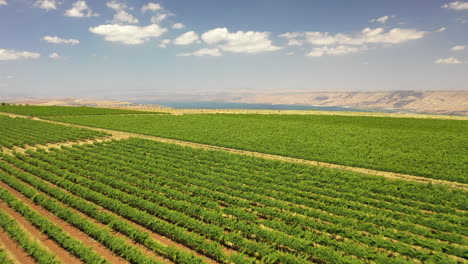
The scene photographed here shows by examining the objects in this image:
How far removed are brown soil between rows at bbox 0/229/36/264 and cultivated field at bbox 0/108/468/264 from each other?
5 cm

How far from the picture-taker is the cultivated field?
32.0ft

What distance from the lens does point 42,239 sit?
36.1 feet

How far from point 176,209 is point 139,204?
2.30 metres

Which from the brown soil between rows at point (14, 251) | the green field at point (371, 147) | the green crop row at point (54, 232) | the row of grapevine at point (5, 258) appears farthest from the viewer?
the green field at point (371, 147)

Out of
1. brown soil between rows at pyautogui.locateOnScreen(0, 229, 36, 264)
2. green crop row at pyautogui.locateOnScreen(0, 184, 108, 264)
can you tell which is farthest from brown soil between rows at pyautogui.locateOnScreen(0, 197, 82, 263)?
brown soil between rows at pyautogui.locateOnScreen(0, 229, 36, 264)

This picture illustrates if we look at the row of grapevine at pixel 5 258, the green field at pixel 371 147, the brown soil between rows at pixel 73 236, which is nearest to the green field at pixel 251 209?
the brown soil between rows at pixel 73 236

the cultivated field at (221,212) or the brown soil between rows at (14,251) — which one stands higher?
the cultivated field at (221,212)

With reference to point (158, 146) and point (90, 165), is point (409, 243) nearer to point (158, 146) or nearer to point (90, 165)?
point (90, 165)

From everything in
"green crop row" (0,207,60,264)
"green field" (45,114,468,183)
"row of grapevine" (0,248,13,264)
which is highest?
"green field" (45,114,468,183)

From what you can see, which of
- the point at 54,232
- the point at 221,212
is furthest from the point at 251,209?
the point at 54,232

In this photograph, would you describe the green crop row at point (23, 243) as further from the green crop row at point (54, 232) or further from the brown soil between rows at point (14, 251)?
the green crop row at point (54, 232)

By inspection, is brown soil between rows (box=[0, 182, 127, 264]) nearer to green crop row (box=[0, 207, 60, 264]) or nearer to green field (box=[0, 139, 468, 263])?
green field (box=[0, 139, 468, 263])

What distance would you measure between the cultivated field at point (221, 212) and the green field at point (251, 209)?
0.06 meters

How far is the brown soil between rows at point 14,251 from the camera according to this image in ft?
31.8
